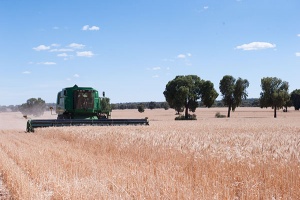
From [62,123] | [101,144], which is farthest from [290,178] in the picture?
[62,123]

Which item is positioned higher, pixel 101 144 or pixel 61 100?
pixel 61 100

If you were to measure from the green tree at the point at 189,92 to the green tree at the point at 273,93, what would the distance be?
1090cm

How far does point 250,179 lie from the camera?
6.67 m

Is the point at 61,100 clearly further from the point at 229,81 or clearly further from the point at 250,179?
the point at 229,81

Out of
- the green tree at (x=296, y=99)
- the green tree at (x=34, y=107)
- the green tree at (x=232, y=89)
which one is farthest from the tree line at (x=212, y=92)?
the green tree at (x=296, y=99)

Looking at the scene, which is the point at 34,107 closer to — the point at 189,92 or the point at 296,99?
the point at 189,92

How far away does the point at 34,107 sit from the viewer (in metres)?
113

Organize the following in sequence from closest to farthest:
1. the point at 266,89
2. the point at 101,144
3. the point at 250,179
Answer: the point at 250,179
the point at 101,144
the point at 266,89

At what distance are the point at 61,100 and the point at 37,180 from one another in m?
22.0

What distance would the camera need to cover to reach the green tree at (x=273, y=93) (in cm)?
7169

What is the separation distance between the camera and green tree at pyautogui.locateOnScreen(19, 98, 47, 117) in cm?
11194

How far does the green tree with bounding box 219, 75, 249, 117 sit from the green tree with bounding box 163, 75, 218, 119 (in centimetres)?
667

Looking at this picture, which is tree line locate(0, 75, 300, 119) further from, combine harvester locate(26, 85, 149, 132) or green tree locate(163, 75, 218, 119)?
combine harvester locate(26, 85, 149, 132)

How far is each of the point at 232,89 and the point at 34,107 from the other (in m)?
63.4
